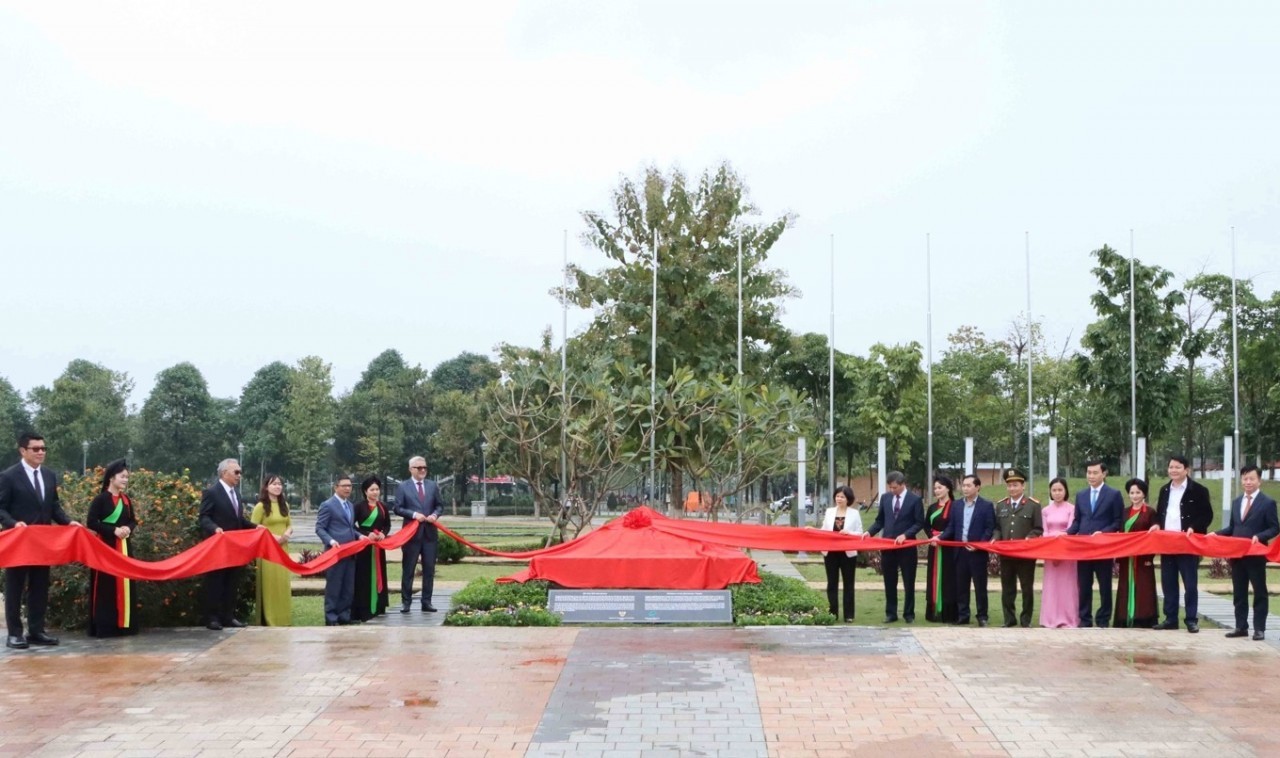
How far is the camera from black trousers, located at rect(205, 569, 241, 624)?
447 inches

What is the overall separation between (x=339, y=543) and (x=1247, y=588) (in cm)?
853

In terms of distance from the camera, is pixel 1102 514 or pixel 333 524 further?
pixel 333 524

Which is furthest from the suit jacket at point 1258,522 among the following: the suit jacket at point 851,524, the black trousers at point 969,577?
the suit jacket at point 851,524

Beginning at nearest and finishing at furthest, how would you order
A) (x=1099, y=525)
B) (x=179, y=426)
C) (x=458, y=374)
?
(x=1099, y=525)
(x=179, y=426)
(x=458, y=374)

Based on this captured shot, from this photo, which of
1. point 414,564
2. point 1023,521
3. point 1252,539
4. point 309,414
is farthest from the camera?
point 309,414

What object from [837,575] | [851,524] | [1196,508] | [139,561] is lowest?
[837,575]

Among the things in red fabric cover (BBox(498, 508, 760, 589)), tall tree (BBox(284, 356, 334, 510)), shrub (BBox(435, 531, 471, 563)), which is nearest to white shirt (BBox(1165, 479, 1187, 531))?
red fabric cover (BBox(498, 508, 760, 589))

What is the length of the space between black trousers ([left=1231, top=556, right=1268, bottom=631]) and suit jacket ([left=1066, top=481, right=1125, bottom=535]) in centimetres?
114

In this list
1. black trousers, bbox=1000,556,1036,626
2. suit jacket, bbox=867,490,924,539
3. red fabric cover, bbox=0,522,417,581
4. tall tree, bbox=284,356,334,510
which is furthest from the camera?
tall tree, bbox=284,356,334,510

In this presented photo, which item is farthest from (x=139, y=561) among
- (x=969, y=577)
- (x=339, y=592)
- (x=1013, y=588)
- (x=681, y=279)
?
(x=681, y=279)

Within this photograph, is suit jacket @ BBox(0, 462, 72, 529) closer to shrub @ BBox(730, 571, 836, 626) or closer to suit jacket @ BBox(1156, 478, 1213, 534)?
shrub @ BBox(730, 571, 836, 626)

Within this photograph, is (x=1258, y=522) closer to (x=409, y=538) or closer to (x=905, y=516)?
(x=905, y=516)

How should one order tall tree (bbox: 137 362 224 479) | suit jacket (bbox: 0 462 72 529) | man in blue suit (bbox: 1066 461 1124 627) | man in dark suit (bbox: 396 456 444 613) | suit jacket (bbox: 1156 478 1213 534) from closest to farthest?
suit jacket (bbox: 0 462 72 529), suit jacket (bbox: 1156 478 1213 534), man in blue suit (bbox: 1066 461 1124 627), man in dark suit (bbox: 396 456 444 613), tall tree (bbox: 137 362 224 479)

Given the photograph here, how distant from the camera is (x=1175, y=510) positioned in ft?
39.4
